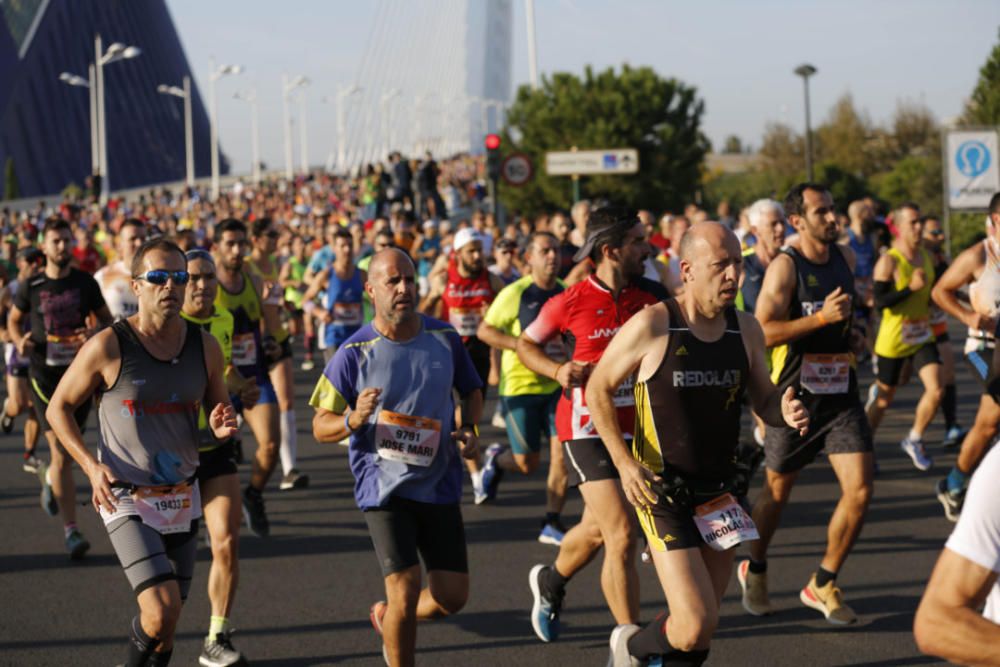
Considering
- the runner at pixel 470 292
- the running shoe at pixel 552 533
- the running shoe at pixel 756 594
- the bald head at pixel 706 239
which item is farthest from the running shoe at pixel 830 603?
the runner at pixel 470 292

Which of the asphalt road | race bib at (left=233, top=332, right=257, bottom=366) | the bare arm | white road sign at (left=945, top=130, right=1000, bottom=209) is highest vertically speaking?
white road sign at (left=945, top=130, right=1000, bottom=209)

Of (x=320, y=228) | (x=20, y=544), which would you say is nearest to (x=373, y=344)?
(x=20, y=544)

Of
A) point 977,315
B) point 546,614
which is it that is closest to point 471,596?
point 546,614

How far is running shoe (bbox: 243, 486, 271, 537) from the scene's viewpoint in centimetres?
898

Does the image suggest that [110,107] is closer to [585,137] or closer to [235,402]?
[585,137]

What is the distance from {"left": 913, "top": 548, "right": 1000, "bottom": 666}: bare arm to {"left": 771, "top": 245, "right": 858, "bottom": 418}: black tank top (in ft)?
13.0

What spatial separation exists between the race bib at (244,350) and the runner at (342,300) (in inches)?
131

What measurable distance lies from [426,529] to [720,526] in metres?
1.22

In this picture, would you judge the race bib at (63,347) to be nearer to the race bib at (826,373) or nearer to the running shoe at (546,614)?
the running shoe at (546,614)

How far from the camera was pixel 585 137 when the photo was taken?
61938 millimetres

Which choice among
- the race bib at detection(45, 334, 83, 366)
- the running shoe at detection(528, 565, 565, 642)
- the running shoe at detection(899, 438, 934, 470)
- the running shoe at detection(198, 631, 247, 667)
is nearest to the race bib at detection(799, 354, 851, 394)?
the running shoe at detection(528, 565, 565, 642)

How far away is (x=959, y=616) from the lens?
109 inches

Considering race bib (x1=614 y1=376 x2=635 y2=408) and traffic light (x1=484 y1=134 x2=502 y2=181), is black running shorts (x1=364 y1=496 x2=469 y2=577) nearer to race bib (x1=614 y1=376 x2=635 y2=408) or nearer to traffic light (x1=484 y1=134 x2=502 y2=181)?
race bib (x1=614 y1=376 x2=635 y2=408)

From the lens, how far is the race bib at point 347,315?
12281mm
